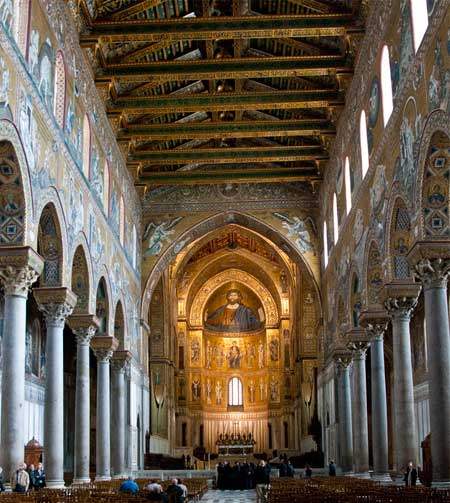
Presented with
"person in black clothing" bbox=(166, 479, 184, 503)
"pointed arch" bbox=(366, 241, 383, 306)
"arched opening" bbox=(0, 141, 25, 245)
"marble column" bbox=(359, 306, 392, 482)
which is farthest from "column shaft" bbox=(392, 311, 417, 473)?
"arched opening" bbox=(0, 141, 25, 245)

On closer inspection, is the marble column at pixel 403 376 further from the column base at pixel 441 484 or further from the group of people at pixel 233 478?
the group of people at pixel 233 478

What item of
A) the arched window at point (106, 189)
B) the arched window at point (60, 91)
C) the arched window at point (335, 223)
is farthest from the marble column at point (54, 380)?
the arched window at point (335, 223)

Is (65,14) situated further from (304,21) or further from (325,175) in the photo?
(325,175)

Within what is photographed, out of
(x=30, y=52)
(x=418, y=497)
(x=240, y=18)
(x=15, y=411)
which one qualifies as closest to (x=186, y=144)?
(x=240, y=18)

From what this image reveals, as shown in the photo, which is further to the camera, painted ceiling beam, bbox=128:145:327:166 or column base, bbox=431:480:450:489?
painted ceiling beam, bbox=128:145:327:166

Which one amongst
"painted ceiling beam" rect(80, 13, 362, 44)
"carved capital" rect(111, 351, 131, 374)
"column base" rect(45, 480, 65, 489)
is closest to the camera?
"column base" rect(45, 480, 65, 489)

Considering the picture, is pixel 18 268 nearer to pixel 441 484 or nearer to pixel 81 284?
pixel 81 284

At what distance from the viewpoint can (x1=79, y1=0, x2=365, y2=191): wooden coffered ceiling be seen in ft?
85.2

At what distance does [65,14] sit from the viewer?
78.6 ft

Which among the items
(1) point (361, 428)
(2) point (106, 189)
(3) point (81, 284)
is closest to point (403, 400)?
(1) point (361, 428)

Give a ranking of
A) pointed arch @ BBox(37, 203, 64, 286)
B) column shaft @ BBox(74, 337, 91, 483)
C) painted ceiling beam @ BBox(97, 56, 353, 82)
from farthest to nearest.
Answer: painted ceiling beam @ BBox(97, 56, 353, 82) < column shaft @ BBox(74, 337, 91, 483) < pointed arch @ BBox(37, 203, 64, 286)

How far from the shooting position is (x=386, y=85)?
76.7 feet

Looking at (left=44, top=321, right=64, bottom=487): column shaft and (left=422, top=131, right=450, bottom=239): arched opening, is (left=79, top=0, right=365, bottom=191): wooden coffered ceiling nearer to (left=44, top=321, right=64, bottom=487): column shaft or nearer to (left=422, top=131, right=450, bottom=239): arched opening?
(left=422, top=131, right=450, bottom=239): arched opening

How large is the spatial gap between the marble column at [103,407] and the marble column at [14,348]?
1142 centimetres
